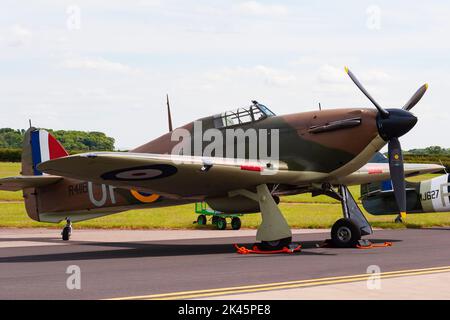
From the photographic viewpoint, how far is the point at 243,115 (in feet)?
55.7

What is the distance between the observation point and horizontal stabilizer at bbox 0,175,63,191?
731 inches

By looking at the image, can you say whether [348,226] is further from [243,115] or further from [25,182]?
[25,182]

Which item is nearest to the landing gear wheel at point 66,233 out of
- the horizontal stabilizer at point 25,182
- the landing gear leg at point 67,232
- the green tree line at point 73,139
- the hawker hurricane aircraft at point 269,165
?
the landing gear leg at point 67,232

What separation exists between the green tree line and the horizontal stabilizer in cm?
10127

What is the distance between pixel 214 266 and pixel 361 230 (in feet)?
17.7

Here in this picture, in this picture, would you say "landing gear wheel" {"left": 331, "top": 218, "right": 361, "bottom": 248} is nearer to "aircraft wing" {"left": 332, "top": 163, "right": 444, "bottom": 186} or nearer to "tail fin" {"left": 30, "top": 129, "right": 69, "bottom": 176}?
"aircraft wing" {"left": 332, "top": 163, "right": 444, "bottom": 186}

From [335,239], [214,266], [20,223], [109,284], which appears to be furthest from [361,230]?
[20,223]

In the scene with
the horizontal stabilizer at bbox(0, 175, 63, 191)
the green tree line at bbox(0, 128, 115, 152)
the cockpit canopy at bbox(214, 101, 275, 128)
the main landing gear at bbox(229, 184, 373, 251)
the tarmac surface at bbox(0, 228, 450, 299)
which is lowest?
the tarmac surface at bbox(0, 228, 450, 299)

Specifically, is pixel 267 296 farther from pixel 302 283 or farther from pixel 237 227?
pixel 237 227

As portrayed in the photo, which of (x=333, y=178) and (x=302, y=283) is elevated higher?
(x=333, y=178)

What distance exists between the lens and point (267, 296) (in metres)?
9.01

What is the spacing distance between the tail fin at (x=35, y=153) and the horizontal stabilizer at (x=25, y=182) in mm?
708

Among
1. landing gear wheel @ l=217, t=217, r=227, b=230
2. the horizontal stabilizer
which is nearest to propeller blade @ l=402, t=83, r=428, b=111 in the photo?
the horizontal stabilizer

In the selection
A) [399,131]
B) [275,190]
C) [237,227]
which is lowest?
[237,227]
